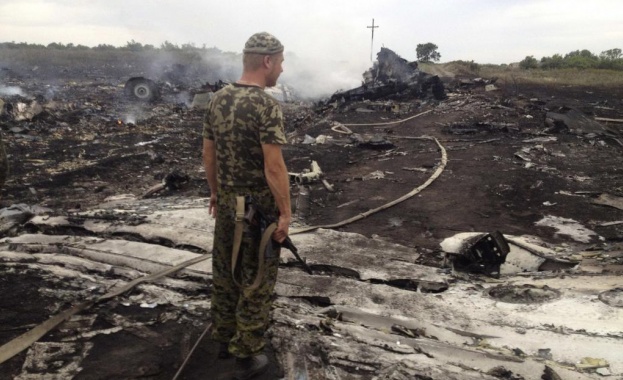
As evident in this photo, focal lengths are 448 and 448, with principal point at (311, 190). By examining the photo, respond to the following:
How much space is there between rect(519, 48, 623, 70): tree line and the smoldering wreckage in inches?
1162

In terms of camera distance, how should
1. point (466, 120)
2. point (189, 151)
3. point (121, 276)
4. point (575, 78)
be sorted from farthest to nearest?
point (575, 78) → point (466, 120) → point (189, 151) → point (121, 276)

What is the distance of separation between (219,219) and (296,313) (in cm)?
106

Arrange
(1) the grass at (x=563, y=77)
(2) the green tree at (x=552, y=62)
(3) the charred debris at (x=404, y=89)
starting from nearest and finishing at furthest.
Answer: (3) the charred debris at (x=404, y=89) → (1) the grass at (x=563, y=77) → (2) the green tree at (x=552, y=62)

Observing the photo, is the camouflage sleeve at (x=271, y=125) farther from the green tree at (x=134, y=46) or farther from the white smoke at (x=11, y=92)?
the green tree at (x=134, y=46)

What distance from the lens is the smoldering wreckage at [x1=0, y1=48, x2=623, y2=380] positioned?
283 cm

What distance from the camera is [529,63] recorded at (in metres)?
39.4

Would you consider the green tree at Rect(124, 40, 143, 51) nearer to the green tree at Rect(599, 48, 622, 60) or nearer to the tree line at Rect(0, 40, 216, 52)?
the tree line at Rect(0, 40, 216, 52)

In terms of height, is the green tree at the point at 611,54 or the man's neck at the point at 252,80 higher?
the green tree at the point at 611,54

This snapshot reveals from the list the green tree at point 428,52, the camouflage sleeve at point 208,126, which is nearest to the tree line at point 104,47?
the green tree at point 428,52

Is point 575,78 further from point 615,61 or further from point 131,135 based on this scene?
point 131,135

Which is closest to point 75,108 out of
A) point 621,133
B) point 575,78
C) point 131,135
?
point 131,135

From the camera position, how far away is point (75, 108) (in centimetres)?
1542

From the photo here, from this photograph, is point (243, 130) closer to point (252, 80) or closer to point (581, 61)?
point (252, 80)

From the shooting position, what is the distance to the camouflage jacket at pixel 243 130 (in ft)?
8.11
